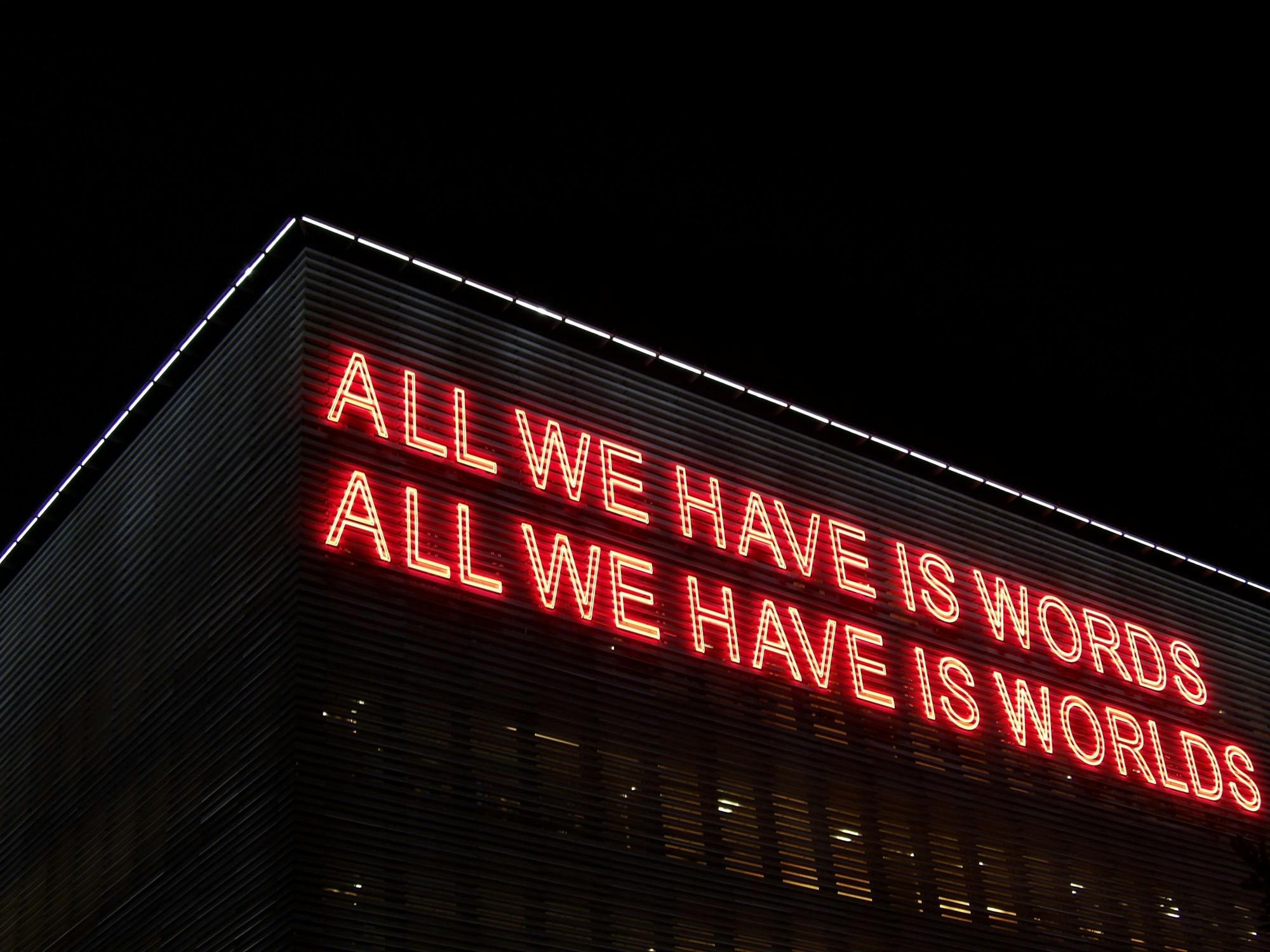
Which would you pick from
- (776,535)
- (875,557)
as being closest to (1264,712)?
(875,557)

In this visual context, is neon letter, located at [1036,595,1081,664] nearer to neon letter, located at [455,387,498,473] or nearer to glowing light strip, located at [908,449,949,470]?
glowing light strip, located at [908,449,949,470]

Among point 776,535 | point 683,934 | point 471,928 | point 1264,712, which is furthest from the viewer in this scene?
point 1264,712

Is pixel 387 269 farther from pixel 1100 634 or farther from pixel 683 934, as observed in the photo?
pixel 1100 634

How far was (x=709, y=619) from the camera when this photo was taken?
22.4 m

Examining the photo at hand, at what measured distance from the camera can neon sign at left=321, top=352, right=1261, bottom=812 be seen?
819 inches

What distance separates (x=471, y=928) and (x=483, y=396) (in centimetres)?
792

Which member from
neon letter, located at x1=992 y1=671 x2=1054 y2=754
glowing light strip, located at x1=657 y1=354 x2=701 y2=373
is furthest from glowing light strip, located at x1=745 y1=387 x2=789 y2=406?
neon letter, located at x1=992 y1=671 x2=1054 y2=754

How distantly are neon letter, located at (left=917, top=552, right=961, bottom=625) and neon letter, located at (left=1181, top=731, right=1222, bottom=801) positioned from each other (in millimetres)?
5004

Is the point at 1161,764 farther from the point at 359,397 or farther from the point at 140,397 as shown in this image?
the point at 140,397

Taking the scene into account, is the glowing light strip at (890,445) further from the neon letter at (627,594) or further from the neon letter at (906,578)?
the neon letter at (627,594)

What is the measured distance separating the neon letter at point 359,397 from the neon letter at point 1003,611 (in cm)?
1091

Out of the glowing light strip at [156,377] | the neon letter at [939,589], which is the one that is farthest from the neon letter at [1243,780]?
the glowing light strip at [156,377]

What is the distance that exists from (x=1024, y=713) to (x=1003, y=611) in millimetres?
1890

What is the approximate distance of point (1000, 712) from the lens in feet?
80.9
